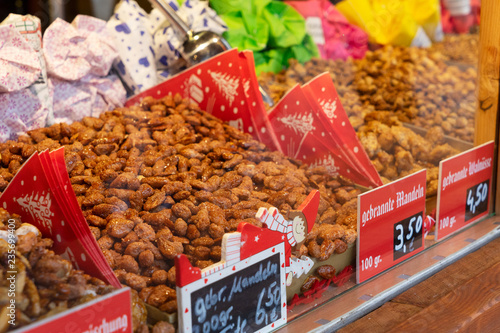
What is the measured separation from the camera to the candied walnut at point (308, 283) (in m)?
1.23

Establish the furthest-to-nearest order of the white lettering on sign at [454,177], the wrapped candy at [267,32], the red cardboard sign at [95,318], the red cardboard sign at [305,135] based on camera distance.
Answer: the wrapped candy at [267,32], the red cardboard sign at [305,135], the white lettering on sign at [454,177], the red cardboard sign at [95,318]

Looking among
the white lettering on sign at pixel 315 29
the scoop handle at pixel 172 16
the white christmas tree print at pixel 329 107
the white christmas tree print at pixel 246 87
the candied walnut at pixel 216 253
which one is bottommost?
the candied walnut at pixel 216 253

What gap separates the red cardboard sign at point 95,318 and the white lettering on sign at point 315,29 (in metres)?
1.87

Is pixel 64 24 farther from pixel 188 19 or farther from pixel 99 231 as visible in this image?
pixel 99 231

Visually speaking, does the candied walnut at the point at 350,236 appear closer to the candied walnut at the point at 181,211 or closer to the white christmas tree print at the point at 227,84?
the candied walnut at the point at 181,211

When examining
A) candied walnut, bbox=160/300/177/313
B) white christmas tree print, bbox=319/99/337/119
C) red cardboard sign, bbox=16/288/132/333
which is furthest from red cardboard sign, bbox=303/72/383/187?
red cardboard sign, bbox=16/288/132/333

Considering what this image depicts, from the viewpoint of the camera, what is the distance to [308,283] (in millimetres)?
1235

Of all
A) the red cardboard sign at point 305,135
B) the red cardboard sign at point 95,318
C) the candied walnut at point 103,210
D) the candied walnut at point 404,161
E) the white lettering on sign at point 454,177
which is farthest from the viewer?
the candied walnut at point 404,161

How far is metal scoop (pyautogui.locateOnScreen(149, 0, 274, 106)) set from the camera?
1.95 meters

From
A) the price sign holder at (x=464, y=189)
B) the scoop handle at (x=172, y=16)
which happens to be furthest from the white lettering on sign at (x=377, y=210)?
the scoop handle at (x=172, y=16)

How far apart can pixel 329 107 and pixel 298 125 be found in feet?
0.36

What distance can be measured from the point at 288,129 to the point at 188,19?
2.28ft

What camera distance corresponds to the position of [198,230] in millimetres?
1126

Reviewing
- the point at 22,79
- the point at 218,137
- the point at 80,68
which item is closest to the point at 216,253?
the point at 218,137
